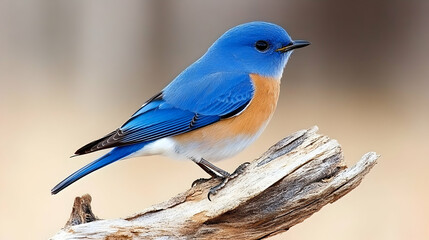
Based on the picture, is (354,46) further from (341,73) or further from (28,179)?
(28,179)

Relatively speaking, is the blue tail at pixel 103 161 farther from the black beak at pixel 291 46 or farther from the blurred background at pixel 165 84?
the blurred background at pixel 165 84

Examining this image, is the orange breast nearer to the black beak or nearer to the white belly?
the white belly

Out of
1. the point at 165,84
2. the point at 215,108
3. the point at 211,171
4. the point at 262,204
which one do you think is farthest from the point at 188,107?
the point at 165,84

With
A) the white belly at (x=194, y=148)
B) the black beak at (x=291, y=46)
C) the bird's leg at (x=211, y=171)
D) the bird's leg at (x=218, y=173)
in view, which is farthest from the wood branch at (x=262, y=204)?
the black beak at (x=291, y=46)

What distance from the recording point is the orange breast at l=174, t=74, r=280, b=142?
498cm

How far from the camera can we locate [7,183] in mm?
8172

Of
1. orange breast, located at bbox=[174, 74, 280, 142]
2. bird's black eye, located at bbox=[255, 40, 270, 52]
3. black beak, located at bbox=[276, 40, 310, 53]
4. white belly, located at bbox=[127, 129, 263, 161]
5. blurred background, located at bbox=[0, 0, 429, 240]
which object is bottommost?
white belly, located at bbox=[127, 129, 263, 161]

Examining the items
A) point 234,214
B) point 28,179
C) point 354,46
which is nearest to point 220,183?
point 234,214

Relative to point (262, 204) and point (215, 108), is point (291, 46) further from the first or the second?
point (262, 204)

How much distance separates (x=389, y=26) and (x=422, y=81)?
1113 millimetres

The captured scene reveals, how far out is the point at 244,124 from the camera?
5.02m

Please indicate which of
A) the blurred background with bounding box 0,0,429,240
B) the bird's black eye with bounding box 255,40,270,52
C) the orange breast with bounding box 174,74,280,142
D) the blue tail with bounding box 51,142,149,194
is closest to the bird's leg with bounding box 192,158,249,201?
the orange breast with bounding box 174,74,280,142

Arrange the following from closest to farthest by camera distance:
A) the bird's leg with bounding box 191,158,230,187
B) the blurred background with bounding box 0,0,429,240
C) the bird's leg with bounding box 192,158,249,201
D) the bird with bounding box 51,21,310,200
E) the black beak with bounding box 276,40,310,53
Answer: the bird's leg with bounding box 192,158,249,201
the bird's leg with bounding box 191,158,230,187
the bird with bounding box 51,21,310,200
the black beak with bounding box 276,40,310,53
the blurred background with bounding box 0,0,429,240

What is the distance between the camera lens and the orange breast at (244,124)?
16.4 feet
